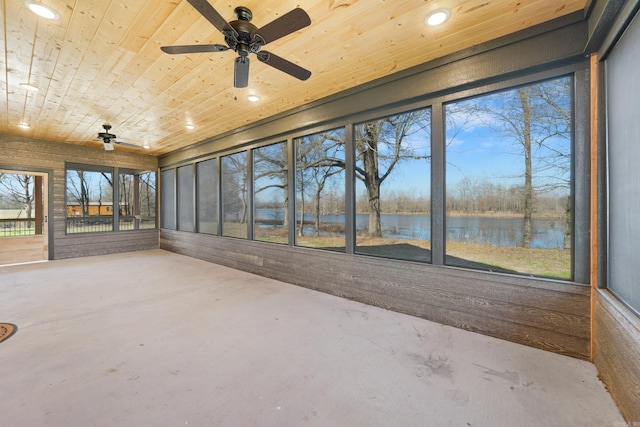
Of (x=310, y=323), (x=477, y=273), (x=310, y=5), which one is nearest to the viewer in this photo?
(x=310, y=5)

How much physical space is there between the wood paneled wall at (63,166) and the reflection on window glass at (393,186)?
6.59 meters

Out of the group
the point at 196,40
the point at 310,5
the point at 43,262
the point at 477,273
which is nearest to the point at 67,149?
the point at 43,262

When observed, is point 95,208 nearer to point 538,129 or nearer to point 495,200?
point 495,200

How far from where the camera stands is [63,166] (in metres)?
6.21

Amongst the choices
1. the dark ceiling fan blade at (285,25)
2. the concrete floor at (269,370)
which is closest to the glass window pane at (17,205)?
the concrete floor at (269,370)

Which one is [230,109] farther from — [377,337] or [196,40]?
[377,337]

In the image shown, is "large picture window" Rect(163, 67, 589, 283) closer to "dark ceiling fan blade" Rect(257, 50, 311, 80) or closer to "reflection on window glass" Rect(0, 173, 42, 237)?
"dark ceiling fan blade" Rect(257, 50, 311, 80)

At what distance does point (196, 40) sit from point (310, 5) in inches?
44.5

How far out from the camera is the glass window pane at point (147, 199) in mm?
7453

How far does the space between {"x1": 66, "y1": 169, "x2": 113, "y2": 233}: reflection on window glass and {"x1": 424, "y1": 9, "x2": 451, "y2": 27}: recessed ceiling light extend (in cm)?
802

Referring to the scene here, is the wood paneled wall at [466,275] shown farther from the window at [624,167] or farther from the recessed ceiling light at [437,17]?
the recessed ceiling light at [437,17]

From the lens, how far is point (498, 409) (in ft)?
5.20

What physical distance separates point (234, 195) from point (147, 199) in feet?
12.3

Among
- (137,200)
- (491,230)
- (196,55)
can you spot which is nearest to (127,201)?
(137,200)
